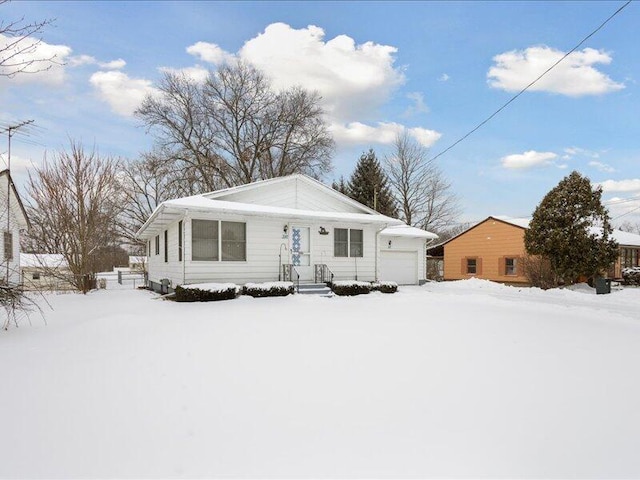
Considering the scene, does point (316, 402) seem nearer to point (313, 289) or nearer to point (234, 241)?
point (313, 289)

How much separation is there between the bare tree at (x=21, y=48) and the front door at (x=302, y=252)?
31.1 ft

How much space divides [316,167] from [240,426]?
29.1 m

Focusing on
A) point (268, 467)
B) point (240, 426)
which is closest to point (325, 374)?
point (240, 426)

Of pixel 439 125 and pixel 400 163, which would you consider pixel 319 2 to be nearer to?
pixel 439 125

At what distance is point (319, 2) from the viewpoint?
11.8 m

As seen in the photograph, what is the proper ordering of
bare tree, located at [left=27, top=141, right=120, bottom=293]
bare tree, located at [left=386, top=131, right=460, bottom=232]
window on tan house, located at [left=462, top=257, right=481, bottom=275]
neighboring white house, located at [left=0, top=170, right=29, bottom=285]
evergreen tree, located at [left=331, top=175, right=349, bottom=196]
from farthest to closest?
evergreen tree, located at [left=331, top=175, right=349, bottom=196], bare tree, located at [left=386, top=131, right=460, bottom=232], window on tan house, located at [left=462, top=257, right=481, bottom=275], neighboring white house, located at [left=0, top=170, right=29, bottom=285], bare tree, located at [left=27, top=141, right=120, bottom=293]

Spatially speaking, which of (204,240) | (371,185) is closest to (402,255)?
(204,240)

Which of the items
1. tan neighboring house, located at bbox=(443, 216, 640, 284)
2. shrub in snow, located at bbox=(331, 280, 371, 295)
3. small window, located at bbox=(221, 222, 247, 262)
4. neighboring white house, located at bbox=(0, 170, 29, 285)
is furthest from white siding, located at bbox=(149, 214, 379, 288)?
tan neighboring house, located at bbox=(443, 216, 640, 284)

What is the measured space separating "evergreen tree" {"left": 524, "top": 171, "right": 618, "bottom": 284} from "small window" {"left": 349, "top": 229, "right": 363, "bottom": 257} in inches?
305

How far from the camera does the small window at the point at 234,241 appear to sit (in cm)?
1213

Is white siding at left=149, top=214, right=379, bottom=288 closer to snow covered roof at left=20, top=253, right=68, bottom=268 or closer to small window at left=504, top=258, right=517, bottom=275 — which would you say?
snow covered roof at left=20, top=253, right=68, bottom=268

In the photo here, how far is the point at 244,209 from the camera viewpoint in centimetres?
1189

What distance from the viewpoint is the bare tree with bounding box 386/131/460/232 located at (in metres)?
33.7

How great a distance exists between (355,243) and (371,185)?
18995mm
